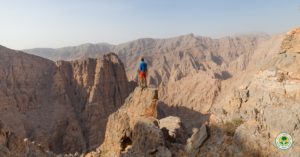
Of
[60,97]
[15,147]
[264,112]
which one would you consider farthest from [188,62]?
[264,112]

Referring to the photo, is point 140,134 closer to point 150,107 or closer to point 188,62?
point 150,107

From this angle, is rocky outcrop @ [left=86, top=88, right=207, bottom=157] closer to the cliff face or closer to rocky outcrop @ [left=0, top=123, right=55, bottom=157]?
rocky outcrop @ [left=0, top=123, right=55, bottom=157]

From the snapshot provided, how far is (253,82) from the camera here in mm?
11008

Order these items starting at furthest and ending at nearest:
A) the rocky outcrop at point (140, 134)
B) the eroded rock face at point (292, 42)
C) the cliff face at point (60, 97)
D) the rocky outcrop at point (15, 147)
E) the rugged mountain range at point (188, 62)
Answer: the rugged mountain range at point (188, 62)
the cliff face at point (60, 97)
the rocky outcrop at point (15, 147)
the rocky outcrop at point (140, 134)
the eroded rock face at point (292, 42)

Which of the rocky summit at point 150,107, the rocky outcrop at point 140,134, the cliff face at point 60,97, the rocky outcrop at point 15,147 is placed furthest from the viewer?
the cliff face at point 60,97

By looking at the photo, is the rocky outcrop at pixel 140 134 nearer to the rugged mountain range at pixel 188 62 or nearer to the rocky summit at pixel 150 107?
the rocky summit at pixel 150 107

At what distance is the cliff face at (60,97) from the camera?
153ft

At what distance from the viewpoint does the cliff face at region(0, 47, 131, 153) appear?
153ft

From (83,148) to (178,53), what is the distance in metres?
84.3

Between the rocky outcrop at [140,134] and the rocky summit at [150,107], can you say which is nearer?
the rocky summit at [150,107]

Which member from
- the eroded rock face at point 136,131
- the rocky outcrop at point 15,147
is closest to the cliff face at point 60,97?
the rocky outcrop at point 15,147

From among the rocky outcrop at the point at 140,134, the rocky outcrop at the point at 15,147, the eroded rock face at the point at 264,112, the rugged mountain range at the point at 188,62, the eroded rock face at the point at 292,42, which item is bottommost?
the rugged mountain range at the point at 188,62

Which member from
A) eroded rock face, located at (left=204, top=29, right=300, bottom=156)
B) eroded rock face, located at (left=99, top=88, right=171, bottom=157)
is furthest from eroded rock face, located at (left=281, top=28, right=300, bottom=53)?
eroded rock face, located at (left=99, top=88, right=171, bottom=157)

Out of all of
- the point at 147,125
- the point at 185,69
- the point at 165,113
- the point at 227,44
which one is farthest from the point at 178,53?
the point at 147,125
